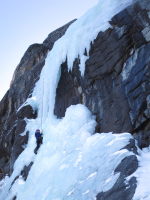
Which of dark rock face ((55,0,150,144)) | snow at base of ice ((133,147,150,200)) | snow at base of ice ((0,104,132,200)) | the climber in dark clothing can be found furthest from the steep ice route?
snow at base of ice ((133,147,150,200))

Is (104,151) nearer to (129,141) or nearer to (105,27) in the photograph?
(129,141)

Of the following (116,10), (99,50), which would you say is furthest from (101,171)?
(116,10)

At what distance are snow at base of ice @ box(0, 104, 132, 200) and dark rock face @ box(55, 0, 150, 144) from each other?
84cm

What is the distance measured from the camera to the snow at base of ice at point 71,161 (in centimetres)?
1002

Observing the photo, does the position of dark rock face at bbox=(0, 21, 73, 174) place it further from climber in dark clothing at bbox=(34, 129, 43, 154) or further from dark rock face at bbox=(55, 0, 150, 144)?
dark rock face at bbox=(55, 0, 150, 144)

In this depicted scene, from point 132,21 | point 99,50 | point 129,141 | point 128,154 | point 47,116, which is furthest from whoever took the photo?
point 47,116

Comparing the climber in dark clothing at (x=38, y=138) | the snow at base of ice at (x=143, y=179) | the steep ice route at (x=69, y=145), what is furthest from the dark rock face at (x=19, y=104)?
the snow at base of ice at (x=143, y=179)

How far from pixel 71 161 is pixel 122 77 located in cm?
358

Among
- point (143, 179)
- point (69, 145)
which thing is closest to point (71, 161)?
point (69, 145)

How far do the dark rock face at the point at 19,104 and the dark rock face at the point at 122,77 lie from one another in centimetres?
499

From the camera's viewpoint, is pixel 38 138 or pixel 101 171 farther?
pixel 38 138

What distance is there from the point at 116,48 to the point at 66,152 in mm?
4346

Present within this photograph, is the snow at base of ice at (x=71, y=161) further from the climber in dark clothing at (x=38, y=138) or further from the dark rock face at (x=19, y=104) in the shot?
the dark rock face at (x=19, y=104)

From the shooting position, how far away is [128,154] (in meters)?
9.64
